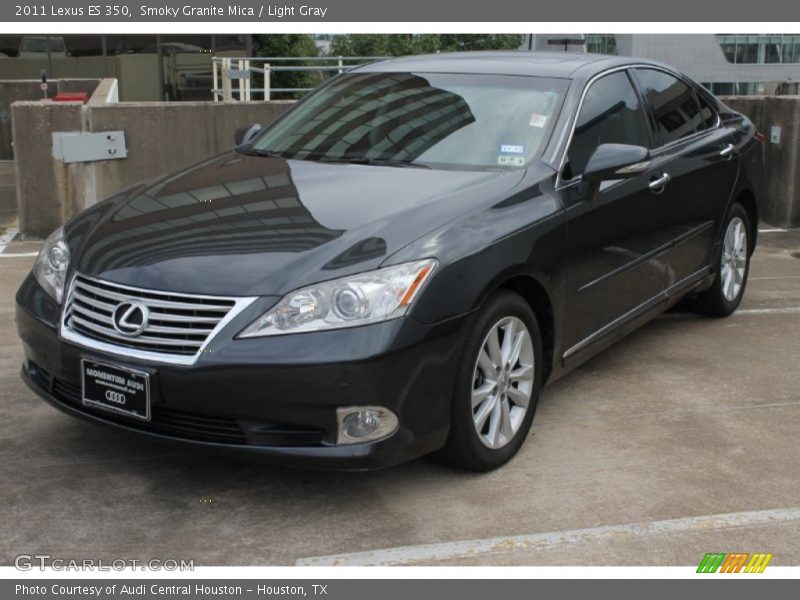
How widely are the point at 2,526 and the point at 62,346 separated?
0.66 m

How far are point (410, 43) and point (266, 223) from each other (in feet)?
162

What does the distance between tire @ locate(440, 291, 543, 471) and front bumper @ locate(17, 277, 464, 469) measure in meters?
0.09

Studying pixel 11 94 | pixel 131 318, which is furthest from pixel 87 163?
pixel 11 94

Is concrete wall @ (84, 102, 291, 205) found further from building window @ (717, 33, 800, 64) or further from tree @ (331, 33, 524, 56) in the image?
building window @ (717, 33, 800, 64)

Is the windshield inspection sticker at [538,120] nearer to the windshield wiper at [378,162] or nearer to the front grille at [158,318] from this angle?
the windshield wiper at [378,162]

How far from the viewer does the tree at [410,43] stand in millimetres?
50156

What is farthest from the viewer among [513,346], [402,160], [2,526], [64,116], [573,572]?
[64,116]

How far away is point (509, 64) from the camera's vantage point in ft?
17.8

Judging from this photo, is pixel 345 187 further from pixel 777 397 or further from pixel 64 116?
pixel 64 116

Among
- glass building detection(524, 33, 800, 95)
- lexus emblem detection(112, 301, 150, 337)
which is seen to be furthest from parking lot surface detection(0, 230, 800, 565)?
glass building detection(524, 33, 800, 95)

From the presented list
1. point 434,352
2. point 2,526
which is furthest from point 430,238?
point 2,526

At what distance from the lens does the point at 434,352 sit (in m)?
3.86

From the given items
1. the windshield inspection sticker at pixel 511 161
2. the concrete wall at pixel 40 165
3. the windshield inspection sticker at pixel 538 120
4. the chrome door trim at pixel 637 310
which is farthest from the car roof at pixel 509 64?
the concrete wall at pixel 40 165

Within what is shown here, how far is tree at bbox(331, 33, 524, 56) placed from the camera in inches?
1975
